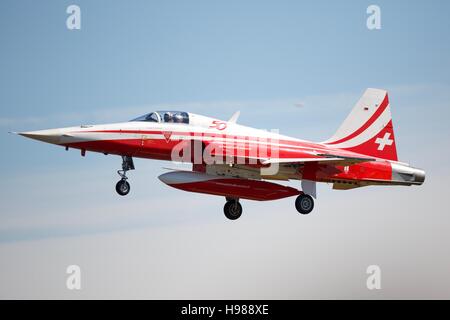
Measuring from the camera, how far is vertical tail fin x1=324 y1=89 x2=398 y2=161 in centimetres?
3584

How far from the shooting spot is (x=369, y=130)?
36.1 meters

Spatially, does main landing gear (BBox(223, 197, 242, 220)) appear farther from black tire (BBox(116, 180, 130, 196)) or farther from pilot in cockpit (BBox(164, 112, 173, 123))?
black tire (BBox(116, 180, 130, 196))

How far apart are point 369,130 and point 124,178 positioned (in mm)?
10195

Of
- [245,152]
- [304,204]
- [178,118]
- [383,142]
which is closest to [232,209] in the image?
[304,204]

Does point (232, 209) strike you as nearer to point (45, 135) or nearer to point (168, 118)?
point (168, 118)

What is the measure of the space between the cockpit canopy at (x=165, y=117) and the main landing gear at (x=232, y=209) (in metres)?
4.35

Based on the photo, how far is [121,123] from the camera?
32719 mm

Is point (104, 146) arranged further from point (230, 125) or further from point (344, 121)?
point (344, 121)

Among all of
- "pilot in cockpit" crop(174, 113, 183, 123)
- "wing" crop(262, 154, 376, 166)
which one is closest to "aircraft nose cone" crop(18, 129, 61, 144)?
"pilot in cockpit" crop(174, 113, 183, 123)

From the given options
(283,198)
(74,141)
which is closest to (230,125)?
(283,198)

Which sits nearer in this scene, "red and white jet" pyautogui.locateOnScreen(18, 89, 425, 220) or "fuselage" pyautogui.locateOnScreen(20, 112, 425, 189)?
"fuselage" pyautogui.locateOnScreen(20, 112, 425, 189)

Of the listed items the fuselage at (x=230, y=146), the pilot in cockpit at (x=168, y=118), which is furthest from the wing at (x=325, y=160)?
the pilot in cockpit at (x=168, y=118)

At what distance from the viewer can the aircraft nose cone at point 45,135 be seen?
31219 mm

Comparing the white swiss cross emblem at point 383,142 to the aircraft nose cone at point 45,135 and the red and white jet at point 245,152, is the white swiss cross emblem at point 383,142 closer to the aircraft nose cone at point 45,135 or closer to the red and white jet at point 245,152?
the red and white jet at point 245,152
